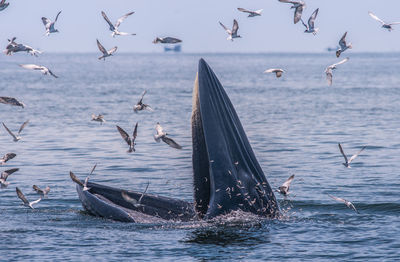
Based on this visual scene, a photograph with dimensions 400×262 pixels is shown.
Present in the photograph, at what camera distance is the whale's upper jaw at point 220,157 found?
1577cm

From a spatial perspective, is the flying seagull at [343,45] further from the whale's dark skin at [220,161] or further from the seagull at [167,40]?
the whale's dark skin at [220,161]

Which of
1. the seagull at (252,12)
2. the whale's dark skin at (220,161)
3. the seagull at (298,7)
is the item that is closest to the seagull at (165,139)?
the whale's dark skin at (220,161)

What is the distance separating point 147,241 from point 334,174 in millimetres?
10872

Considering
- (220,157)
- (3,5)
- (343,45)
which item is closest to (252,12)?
(343,45)

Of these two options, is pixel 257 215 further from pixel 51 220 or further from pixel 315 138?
pixel 315 138

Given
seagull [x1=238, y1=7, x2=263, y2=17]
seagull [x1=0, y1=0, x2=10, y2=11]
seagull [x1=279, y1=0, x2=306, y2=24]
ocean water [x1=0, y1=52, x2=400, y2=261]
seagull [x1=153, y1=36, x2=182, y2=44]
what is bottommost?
ocean water [x1=0, y1=52, x2=400, y2=261]

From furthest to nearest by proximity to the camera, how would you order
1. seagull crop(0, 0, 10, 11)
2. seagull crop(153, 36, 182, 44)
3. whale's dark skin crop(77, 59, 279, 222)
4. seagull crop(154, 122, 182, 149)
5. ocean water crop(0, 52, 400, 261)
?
seagull crop(153, 36, 182, 44) → seagull crop(0, 0, 10, 11) → seagull crop(154, 122, 182, 149) → ocean water crop(0, 52, 400, 261) → whale's dark skin crop(77, 59, 279, 222)

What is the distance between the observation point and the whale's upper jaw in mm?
15766

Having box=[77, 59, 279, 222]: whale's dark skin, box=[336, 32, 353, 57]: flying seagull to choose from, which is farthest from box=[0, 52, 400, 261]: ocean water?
box=[336, 32, 353, 57]: flying seagull

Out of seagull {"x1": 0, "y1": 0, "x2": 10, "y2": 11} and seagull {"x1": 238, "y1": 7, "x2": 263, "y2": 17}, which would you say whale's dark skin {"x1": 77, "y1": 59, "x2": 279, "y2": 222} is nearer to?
seagull {"x1": 238, "y1": 7, "x2": 263, "y2": 17}

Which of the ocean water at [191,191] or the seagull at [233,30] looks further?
the seagull at [233,30]

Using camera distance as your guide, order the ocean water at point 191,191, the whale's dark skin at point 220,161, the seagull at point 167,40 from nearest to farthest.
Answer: the whale's dark skin at point 220,161 → the ocean water at point 191,191 → the seagull at point 167,40

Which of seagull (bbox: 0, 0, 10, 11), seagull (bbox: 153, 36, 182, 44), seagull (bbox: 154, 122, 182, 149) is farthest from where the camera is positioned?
seagull (bbox: 153, 36, 182, 44)

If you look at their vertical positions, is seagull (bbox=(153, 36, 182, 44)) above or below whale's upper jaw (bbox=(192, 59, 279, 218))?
above
